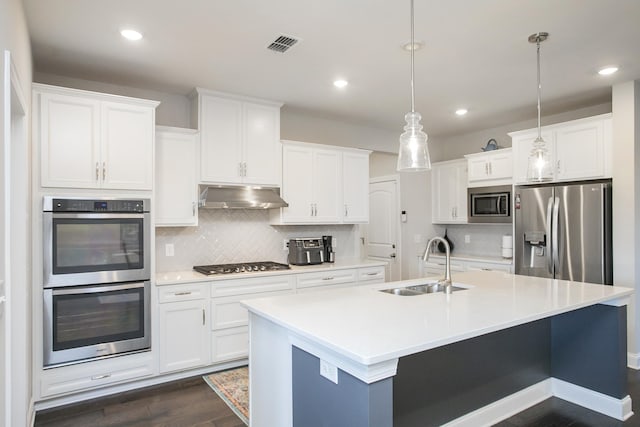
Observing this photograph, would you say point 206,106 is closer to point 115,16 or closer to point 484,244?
point 115,16

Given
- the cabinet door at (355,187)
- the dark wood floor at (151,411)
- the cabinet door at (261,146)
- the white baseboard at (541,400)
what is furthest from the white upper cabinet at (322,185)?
the white baseboard at (541,400)

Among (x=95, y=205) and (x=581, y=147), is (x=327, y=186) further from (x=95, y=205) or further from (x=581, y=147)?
(x=581, y=147)

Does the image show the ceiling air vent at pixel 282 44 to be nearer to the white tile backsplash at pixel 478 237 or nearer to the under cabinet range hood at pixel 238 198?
the under cabinet range hood at pixel 238 198

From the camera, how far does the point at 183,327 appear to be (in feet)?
11.4

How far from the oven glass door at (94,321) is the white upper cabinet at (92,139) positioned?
824 mm

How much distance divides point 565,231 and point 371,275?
2.04m

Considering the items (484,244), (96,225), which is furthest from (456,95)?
(96,225)

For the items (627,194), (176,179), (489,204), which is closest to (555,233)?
(627,194)

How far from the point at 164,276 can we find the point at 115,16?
7.06 feet

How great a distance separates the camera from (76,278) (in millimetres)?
3004

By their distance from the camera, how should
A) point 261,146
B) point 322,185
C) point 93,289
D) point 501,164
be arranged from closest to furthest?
point 93,289, point 261,146, point 322,185, point 501,164

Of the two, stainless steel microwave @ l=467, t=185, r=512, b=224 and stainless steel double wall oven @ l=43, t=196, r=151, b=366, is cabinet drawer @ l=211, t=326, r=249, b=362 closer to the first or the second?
stainless steel double wall oven @ l=43, t=196, r=151, b=366

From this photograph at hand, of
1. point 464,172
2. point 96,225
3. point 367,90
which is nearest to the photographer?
point 96,225

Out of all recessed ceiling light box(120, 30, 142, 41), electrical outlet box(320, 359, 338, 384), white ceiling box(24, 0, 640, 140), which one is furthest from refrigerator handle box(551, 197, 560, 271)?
recessed ceiling light box(120, 30, 142, 41)
